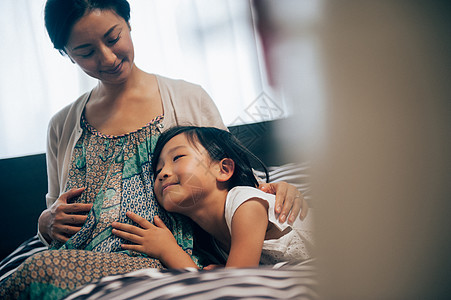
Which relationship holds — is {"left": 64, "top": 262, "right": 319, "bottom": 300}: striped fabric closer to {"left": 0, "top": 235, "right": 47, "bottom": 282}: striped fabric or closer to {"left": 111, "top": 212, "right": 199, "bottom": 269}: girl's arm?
{"left": 111, "top": 212, "right": 199, "bottom": 269}: girl's arm

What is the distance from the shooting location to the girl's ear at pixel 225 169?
468 millimetres

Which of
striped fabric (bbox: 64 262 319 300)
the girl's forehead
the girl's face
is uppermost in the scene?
the girl's forehead

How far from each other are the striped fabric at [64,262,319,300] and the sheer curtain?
131 mm

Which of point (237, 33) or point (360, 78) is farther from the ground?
point (237, 33)

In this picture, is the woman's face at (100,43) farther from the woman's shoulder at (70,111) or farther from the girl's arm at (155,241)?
the girl's arm at (155,241)

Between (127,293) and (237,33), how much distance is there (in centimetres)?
31

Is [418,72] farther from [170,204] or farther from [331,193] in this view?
[170,204]

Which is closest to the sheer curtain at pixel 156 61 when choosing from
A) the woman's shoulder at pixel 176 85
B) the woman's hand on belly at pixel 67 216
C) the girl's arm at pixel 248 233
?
the woman's shoulder at pixel 176 85

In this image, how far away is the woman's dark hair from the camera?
47 cm

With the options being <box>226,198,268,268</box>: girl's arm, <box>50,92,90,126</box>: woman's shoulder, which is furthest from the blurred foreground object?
<box>50,92,90,126</box>: woman's shoulder

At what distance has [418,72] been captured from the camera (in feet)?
0.34

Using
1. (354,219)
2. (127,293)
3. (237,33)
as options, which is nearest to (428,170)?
(354,219)

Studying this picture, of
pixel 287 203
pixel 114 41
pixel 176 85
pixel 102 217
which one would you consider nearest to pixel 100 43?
pixel 114 41

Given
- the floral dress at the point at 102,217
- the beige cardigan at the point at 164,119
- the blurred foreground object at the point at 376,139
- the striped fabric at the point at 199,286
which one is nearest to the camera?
the blurred foreground object at the point at 376,139
